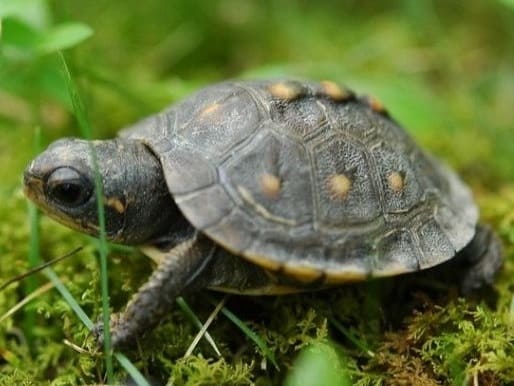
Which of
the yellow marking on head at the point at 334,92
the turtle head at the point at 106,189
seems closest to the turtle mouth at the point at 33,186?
the turtle head at the point at 106,189

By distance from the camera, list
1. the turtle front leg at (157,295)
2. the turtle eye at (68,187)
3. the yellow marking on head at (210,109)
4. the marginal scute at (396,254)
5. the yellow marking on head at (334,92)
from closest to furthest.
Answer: the turtle front leg at (157,295), the turtle eye at (68,187), the marginal scute at (396,254), the yellow marking on head at (210,109), the yellow marking on head at (334,92)

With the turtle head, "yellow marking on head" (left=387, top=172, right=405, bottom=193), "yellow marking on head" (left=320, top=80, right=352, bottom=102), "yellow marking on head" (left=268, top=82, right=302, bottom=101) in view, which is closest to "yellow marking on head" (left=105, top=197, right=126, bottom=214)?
the turtle head

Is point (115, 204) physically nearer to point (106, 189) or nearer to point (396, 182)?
point (106, 189)

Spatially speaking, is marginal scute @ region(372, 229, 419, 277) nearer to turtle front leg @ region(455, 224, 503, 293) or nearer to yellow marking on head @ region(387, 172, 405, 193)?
yellow marking on head @ region(387, 172, 405, 193)

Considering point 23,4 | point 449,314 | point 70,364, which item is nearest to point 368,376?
point 449,314

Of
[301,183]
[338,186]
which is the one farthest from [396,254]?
[301,183]

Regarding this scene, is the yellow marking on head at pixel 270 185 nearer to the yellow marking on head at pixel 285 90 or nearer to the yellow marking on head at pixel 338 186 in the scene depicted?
the yellow marking on head at pixel 338 186

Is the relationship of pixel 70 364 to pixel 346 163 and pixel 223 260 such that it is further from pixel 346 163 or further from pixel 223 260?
pixel 346 163
